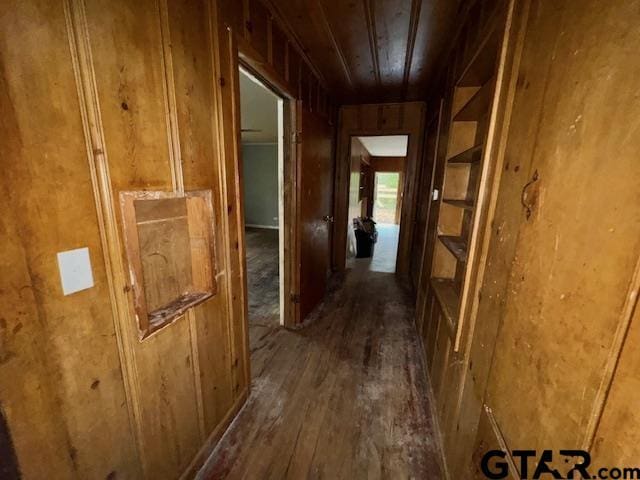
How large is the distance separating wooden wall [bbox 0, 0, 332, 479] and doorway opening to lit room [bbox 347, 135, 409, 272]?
298cm

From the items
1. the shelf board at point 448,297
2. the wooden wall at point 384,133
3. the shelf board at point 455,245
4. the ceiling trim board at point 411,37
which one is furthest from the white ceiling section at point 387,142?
the shelf board at point 448,297

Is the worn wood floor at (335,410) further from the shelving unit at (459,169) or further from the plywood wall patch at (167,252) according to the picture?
the plywood wall patch at (167,252)

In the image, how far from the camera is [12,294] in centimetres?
59

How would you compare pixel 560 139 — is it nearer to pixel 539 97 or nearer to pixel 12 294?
pixel 539 97

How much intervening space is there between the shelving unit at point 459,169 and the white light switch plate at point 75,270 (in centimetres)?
147

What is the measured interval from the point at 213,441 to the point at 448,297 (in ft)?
5.19

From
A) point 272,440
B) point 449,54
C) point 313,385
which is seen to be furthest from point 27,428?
point 449,54

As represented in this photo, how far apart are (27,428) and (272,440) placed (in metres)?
1.10

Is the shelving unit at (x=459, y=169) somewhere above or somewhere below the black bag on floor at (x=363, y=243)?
above

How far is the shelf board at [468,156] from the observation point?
142 cm

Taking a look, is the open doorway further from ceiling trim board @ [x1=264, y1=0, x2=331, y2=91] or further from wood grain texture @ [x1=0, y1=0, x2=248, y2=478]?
wood grain texture @ [x1=0, y1=0, x2=248, y2=478]

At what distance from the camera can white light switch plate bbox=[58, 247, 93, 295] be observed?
26.9 inches

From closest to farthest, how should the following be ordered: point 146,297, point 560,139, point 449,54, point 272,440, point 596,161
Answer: point 596,161 → point 560,139 → point 146,297 → point 272,440 → point 449,54

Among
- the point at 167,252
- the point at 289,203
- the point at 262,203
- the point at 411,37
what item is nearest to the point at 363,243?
the point at 289,203
